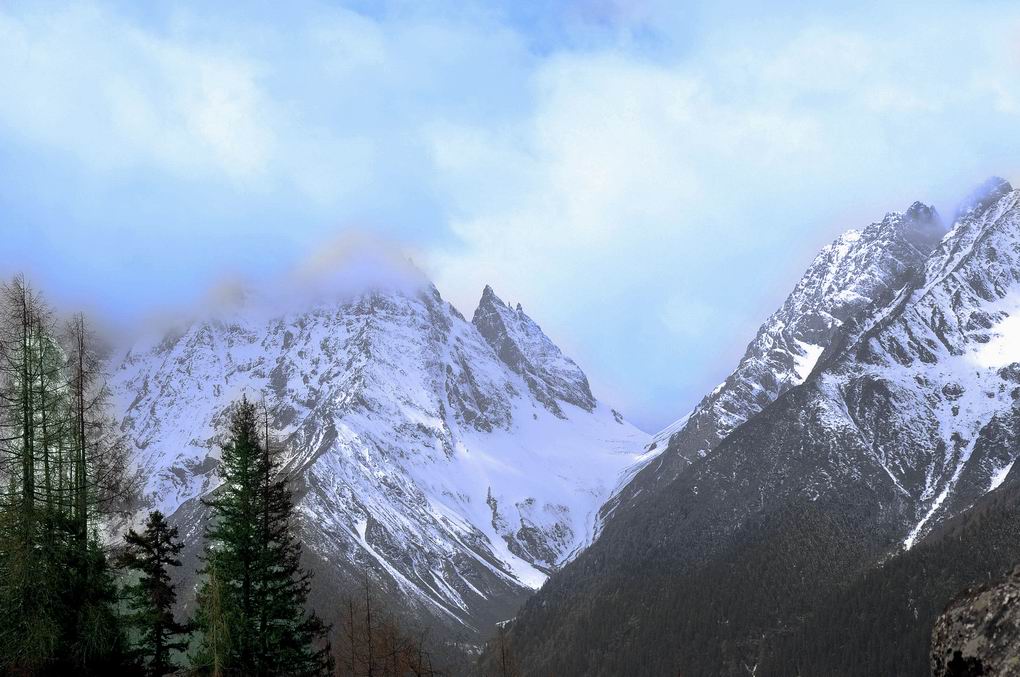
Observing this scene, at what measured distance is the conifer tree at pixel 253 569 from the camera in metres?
45.2

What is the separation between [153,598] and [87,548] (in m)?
7.46

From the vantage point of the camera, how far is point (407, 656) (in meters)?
53.2

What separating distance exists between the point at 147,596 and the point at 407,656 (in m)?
14.2

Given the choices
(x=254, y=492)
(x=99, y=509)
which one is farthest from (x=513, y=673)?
(x=99, y=509)

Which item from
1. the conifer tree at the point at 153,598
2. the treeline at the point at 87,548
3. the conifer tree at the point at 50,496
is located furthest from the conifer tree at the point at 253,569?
the conifer tree at the point at 50,496

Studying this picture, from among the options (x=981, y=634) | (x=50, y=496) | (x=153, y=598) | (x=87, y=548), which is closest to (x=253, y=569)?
(x=153, y=598)

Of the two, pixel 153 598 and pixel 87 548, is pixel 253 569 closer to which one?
pixel 153 598

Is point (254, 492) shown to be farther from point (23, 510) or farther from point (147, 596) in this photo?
point (23, 510)

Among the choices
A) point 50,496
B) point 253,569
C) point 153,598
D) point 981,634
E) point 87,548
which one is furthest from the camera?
point 253,569

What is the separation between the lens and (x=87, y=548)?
38.5 meters

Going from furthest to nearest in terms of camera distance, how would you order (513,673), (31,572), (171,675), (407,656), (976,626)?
1. (513,673)
2. (407,656)
3. (171,675)
4. (31,572)
5. (976,626)

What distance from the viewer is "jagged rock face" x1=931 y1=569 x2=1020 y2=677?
14.6 metres

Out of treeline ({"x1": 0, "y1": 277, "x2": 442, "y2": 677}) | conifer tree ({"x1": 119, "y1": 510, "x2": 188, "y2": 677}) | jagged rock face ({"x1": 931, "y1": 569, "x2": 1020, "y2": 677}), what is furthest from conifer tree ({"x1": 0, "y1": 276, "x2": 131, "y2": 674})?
jagged rock face ({"x1": 931, "y1": 569, "x2": 1020, "y2": 677})

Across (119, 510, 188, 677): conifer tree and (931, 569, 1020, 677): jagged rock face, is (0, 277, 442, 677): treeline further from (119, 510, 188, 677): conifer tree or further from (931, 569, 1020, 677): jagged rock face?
(931, 569, 1020, 677): jagged rock face
